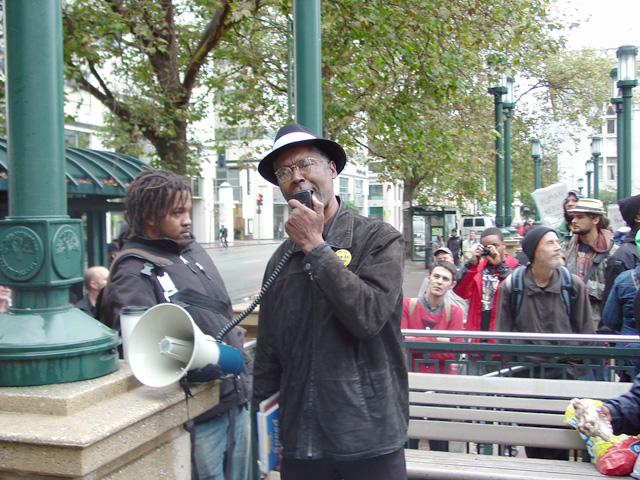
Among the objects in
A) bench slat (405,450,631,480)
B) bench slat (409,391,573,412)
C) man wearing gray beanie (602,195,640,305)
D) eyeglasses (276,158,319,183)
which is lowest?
bench slat (405,450,631,480)

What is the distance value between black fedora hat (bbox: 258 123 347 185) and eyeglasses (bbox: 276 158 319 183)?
0.07m

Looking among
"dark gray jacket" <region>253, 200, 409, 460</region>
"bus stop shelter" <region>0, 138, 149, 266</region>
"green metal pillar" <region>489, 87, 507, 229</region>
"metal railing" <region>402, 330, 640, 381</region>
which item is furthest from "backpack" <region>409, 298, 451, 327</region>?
"green metal pillar" <region>489, 87, 507, 229</region>

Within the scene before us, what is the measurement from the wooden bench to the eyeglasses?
2.00 meters

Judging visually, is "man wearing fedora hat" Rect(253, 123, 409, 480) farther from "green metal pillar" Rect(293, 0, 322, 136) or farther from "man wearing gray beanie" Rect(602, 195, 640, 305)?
"man wearing gray beanie" Rect(602, 195, 640, 305)

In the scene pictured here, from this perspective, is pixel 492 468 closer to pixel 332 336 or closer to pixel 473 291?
pixel 332 336

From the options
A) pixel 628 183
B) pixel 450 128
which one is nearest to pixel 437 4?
pixel 450 128

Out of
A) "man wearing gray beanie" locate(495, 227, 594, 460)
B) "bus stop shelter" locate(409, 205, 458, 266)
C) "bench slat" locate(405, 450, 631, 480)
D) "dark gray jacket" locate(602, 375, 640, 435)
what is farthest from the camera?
"bus stop shelter" locate(409, 205, 458, 266)

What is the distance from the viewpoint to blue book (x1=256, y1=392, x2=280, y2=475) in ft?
7.39

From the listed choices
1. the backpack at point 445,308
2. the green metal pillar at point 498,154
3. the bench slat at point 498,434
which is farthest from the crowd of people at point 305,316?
the green metal pillar at point 498,154

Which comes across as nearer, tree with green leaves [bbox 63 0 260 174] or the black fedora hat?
the black fedora hat

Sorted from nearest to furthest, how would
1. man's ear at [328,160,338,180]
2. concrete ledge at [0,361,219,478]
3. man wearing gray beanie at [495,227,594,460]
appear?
concrete ledge at [0,361,219,478]
man's ear at [328,160,338,180]
man wearing gray beanie at [495,227,594,460]

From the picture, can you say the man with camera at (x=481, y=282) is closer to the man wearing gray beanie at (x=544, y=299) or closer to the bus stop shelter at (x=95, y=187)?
the man wearing gray beanie at (x=544, y=299)

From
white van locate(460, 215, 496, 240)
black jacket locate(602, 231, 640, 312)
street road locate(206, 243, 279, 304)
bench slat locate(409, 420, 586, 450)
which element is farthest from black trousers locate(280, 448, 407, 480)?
white van locate(460, 215, 496, 240)

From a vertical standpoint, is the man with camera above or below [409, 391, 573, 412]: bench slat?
above
